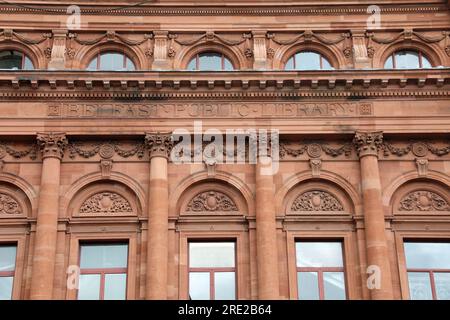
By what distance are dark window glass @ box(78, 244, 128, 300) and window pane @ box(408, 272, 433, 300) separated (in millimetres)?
10060

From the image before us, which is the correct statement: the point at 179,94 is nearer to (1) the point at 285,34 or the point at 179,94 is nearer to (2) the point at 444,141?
(1) the point at 285,34

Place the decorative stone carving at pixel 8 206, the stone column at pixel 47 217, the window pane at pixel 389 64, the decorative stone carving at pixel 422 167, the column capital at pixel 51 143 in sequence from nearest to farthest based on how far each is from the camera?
the stone column at pixel 47 217 → the decorative stone carving at pixel 8 206 → the column capital at pixel 51 143 → the decorative stone carving at pixel 422 167 → the window pane at pixel 389 64

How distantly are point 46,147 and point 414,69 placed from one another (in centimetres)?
1390

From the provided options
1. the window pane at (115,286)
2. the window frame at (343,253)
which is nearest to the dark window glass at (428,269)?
the window frame at (343,253)

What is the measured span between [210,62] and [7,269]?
11.0m

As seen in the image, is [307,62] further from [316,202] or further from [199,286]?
[199,286]

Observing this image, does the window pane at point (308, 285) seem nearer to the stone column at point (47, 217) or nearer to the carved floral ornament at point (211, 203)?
the carved floral ornament at point (211, 203)

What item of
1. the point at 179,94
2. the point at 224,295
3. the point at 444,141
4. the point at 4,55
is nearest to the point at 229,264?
the point at 224,295

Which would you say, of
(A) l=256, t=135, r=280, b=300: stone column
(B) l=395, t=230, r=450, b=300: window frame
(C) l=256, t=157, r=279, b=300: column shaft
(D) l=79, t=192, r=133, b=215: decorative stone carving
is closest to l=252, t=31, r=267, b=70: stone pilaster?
(A) l=256, t=135, r=280, b=300: stone column

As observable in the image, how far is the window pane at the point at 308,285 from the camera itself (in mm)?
27953

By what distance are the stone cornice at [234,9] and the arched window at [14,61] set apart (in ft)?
5.66

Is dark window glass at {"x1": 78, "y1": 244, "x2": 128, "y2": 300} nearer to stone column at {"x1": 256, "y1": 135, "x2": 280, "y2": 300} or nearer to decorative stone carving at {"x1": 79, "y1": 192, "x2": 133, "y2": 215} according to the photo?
decorative stone carving at {"x1": 79, "y1": 192, "x2": 133, "y2": 215}

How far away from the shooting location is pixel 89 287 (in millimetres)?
27953

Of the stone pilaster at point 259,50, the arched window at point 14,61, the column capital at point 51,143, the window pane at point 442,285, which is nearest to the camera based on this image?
the window pane at point 442,285
